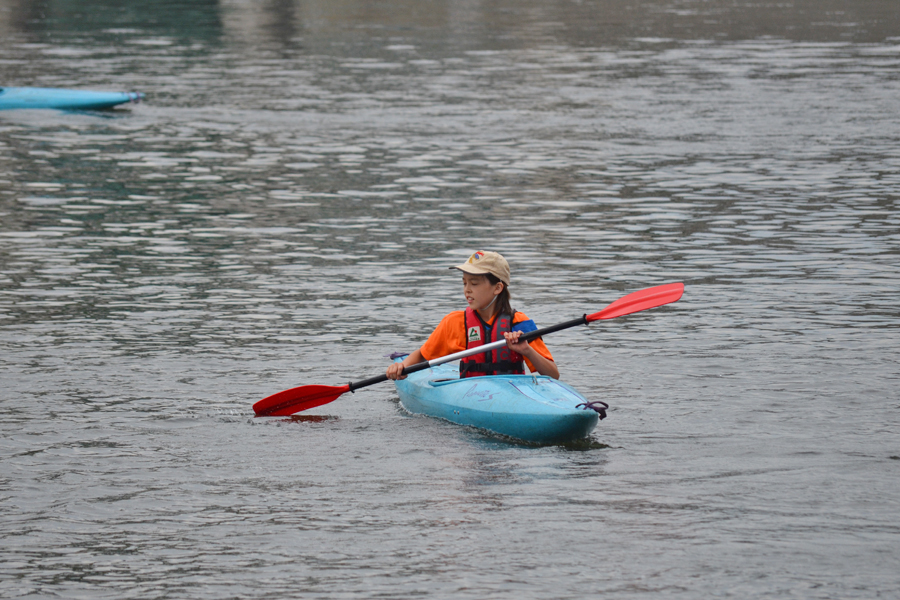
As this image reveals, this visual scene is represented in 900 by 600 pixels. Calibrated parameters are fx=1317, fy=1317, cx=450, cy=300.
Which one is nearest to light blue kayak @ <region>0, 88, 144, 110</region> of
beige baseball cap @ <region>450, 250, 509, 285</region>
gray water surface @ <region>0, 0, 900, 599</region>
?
gray water surface @ <region>0, 0, 900, 599</region>

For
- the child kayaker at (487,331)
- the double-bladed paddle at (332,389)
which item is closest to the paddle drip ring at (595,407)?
the child kayaker at (487,331)

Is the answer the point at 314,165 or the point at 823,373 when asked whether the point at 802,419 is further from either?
the point at 314,165

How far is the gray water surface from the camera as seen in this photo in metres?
5.89

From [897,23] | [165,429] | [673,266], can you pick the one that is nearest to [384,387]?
[165,429]

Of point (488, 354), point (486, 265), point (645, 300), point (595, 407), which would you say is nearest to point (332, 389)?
point (488, 354)

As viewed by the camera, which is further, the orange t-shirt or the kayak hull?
the orange t-shirt

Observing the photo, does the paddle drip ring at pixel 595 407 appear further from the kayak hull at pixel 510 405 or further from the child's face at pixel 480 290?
the child's face at pixel 480 290

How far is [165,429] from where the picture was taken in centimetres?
796

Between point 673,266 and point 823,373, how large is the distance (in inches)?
143

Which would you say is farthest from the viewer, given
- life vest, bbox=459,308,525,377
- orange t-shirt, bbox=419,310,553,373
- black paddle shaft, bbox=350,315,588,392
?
orange t-shirt, bbox=419,310,553,373

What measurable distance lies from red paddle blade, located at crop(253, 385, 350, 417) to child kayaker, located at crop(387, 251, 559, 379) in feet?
1.95

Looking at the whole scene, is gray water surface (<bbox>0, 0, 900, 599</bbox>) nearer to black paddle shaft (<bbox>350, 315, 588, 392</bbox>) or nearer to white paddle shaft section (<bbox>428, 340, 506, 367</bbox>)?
black paddle shaft (<bbox>350, 315, 588, 392</bbox>)

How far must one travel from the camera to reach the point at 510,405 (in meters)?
7.60

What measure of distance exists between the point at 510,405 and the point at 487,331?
0.53 meters
